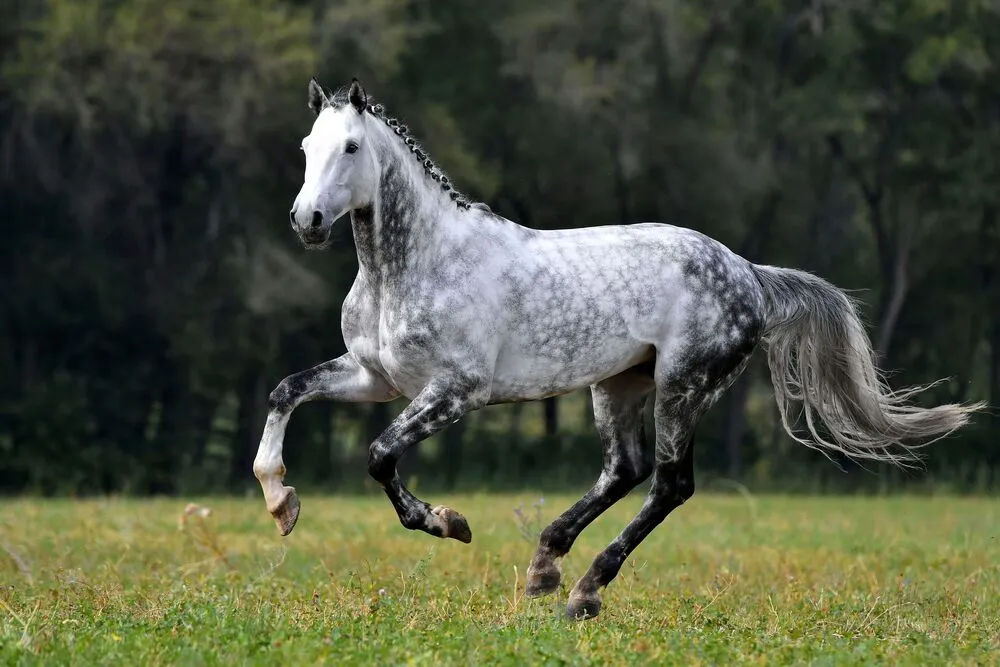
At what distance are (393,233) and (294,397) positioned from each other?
0.99 meters

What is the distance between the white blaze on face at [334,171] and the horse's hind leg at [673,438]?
6.74 ft

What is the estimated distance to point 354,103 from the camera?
8.26m

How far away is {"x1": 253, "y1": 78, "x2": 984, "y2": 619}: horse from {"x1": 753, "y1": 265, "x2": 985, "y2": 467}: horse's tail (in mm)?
30

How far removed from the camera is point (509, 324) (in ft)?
28.0

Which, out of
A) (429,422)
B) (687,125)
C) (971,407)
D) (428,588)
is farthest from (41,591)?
(687,125)

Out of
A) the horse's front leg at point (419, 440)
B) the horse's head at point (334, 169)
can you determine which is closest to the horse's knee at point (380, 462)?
the horse's front leg at point (419, 440)

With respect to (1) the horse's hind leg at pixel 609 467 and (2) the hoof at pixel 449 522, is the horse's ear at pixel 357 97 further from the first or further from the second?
(1) the horse's hind leg at pixel 609 467

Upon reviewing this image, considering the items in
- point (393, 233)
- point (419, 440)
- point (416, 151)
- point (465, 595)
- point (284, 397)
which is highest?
point (416, 151)

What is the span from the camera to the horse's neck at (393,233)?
844cm

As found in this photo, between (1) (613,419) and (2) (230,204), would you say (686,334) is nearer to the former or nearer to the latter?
(1) (613,419)

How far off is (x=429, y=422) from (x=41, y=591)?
296cm

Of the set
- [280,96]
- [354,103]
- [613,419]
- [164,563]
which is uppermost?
[280,96]

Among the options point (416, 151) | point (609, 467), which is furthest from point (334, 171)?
point (609, 467)

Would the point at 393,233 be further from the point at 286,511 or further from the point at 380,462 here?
the point at 286,511
